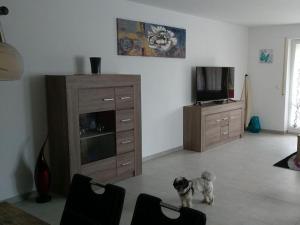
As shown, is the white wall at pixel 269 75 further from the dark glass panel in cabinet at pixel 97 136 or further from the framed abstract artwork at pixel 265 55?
the dark glass panel in cabinet at pixel 97 136

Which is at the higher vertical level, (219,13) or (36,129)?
(219,13)

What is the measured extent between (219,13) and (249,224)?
12.2 feet

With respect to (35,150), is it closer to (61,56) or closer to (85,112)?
(85,112)

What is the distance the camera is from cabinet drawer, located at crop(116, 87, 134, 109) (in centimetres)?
377

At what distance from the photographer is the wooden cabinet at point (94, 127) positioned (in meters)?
3.31

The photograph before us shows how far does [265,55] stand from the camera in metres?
7.00

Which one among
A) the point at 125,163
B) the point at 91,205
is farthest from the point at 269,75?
the point at 91,205

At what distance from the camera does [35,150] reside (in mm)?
3477

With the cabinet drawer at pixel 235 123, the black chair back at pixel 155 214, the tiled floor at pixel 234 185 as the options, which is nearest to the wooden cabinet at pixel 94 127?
the tiled floor at pixel 234 185

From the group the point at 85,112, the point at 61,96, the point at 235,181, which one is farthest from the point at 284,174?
the point at 61,96

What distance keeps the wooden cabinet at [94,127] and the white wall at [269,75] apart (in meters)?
4.18

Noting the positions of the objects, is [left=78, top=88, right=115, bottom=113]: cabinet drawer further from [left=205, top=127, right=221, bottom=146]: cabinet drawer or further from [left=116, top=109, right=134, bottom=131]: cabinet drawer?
[left=205, top=127, right=221, bottom=146]: cabinet drawer

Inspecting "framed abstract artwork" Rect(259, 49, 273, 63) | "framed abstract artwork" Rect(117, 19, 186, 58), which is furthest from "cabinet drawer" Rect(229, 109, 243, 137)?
"framed abstract artwork" Rect(117, 19, 186, 58)

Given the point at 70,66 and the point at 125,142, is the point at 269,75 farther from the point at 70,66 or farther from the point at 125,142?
the point at 70,66
